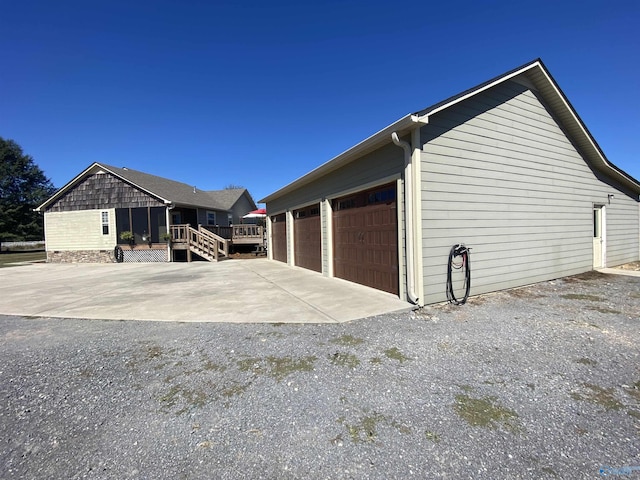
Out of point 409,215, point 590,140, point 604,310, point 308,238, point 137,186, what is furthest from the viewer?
point 137,186

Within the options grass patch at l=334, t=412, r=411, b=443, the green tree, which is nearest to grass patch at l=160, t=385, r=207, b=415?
grass patch at l=334, t=412, r=411, b=443

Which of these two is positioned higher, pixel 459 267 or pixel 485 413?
pixel 459 267

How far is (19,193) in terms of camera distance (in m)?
34.4

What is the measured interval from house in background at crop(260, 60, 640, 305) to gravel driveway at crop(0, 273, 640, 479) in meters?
1.96

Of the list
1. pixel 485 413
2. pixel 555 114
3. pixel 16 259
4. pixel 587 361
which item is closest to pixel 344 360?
pixel 485 413

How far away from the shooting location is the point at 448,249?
5.56 m

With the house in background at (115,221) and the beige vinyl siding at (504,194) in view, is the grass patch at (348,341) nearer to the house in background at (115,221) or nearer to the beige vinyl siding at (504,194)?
the beige vinyl siding at (504,194)

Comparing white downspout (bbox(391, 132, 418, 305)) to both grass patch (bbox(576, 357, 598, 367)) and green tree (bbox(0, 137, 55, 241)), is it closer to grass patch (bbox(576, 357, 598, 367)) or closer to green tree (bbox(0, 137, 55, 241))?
grass patch (bbox(576, 357, 598, 367))

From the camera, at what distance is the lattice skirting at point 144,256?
52.1 feet

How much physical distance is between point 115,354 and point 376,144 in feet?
18.4

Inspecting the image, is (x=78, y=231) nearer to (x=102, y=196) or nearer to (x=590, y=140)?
(x=102, y=196)

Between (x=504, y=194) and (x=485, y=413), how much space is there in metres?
5.72

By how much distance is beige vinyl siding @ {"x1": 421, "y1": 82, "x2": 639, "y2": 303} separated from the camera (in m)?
5.45

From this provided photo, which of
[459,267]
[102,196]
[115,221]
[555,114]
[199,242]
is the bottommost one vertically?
[459,267]
